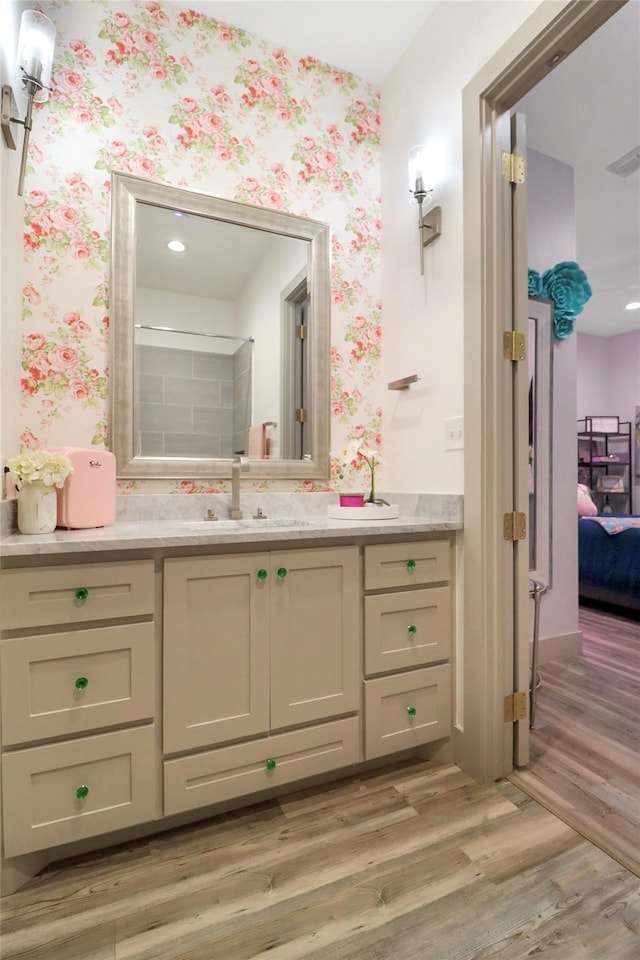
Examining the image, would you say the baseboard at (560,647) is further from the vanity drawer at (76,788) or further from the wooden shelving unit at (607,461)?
the wooden shelving unit at (607,461)

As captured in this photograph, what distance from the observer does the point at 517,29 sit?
1.56 metres

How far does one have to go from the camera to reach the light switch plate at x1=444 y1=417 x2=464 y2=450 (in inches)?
72.0

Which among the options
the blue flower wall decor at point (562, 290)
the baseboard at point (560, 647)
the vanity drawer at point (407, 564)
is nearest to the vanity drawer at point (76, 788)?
the vanity drawer at point (407, 564)

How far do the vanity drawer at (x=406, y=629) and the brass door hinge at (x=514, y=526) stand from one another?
1.03ft

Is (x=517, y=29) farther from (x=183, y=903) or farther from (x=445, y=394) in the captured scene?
(x=183, y=903)

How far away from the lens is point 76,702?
1312mm

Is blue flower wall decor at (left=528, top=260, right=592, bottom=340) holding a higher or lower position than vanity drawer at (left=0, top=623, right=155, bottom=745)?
higher

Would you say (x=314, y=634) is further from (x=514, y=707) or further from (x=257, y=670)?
(x=514, y=707)

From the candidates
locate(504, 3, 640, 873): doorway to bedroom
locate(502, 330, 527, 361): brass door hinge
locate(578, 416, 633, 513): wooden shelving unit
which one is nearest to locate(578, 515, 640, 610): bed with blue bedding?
locate(504, 3, 640, 873): doorway to bedroom

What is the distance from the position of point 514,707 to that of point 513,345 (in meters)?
1.27

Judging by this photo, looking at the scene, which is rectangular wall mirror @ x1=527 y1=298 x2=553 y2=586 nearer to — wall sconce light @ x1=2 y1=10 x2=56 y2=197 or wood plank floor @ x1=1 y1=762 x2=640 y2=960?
wood plank floor @ x1=1 y1=762 x2=640 y2=960

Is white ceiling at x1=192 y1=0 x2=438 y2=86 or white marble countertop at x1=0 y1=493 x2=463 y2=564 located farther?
white ceiling at x1=192 y1=0 x2=438 y2=86

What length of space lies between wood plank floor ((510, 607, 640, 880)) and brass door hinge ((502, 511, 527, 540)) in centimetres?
84

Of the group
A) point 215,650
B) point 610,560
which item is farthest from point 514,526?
point 610,560
